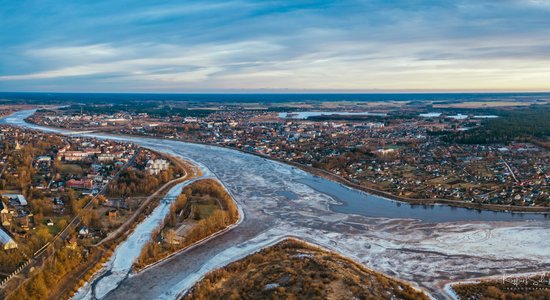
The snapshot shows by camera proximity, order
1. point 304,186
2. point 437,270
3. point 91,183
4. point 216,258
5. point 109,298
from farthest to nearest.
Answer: point 304,186 < point 91,183 < point 216,258 < point 437,270 < point 109,298

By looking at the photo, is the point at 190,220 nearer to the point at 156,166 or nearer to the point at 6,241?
the point at 6,241

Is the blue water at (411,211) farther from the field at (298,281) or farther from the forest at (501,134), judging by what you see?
the forest at (501,134)

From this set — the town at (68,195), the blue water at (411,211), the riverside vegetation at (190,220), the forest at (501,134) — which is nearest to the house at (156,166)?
the town at (68,195)

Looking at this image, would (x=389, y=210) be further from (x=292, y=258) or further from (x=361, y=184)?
(x=292, y=258)

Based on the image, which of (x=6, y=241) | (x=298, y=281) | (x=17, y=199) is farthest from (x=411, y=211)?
(x=17, y=199)

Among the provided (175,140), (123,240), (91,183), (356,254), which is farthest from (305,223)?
(175,140)

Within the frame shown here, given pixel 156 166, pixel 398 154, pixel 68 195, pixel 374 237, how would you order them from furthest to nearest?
pixel 398 154, pixel 156 166, pixel 68 195, pixel 374 237

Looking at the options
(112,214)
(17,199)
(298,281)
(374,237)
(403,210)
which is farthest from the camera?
(403,210)
